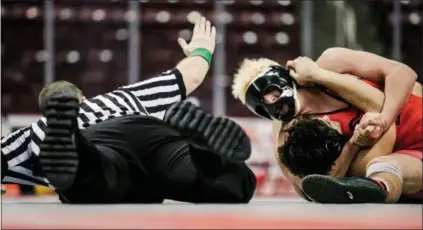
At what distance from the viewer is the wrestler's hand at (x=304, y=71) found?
4.47 feet

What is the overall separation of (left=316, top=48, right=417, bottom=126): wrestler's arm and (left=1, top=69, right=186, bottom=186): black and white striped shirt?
0.31m

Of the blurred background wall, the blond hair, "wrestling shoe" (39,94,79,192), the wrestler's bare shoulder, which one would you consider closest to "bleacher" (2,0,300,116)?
the blurred background wall

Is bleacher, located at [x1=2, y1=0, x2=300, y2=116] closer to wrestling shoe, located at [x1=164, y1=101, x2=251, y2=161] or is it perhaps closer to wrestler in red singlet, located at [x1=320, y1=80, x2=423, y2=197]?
wrestler in red singlet, located at [x1=320, y1=80, x2=423, y2=197]

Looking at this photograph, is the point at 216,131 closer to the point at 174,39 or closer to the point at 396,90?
the point at 396,90

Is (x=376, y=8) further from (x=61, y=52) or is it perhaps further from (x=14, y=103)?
(x=14, y=103)

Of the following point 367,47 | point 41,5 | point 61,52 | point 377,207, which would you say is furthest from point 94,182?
point 61,52

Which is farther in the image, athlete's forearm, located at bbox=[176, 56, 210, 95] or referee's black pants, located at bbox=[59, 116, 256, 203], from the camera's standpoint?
athlete's forearm, located at bbox=[176, 56, 210, 95]

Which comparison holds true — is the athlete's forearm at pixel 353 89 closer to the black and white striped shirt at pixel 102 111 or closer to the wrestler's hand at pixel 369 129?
the wrestler's hand at pixel 369 129

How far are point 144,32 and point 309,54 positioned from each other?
3.05 feet

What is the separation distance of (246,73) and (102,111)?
0.29 metres

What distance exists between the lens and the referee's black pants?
1.20 m

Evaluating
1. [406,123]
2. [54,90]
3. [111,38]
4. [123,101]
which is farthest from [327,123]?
[111,38]

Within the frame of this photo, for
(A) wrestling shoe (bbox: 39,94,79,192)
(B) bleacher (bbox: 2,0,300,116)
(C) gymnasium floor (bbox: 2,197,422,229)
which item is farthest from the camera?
(B) bleacher (bbox: 2,0,300,116)

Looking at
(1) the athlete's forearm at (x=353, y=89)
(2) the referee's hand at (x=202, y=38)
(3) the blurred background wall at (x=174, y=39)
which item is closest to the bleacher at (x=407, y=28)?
(3) the blurred background wall at (x=174, y=39)
